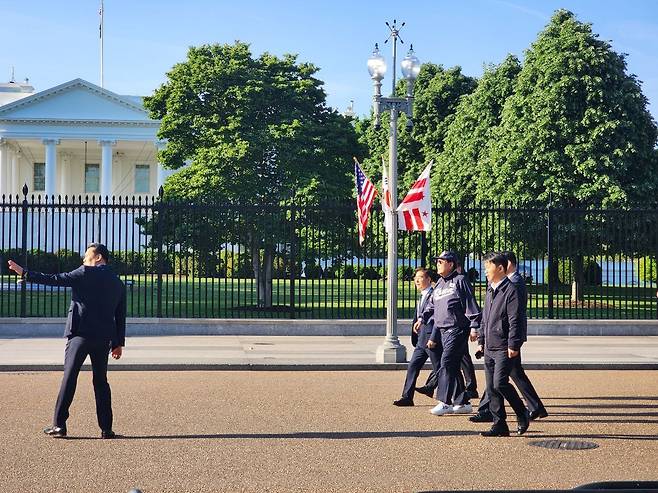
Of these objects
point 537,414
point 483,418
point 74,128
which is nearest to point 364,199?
point 483,418

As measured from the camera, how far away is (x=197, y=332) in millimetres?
22266

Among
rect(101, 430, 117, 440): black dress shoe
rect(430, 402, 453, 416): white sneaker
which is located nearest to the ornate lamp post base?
rect(430, 402, 453, 416): white sneaker

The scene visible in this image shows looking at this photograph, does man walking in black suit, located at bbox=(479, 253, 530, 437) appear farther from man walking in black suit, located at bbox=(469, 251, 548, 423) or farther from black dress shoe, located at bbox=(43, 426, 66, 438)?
black dress shoe, located at bbox=(43, 426, 66, 438)

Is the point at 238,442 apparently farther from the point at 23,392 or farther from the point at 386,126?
the point at 386,126

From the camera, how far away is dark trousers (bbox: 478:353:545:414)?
33.5ft

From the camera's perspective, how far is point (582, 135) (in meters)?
34.0

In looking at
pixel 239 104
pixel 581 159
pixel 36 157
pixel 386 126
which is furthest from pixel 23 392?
pixel 36 157

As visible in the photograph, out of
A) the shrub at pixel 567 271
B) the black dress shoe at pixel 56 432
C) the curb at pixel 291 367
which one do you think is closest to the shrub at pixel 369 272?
the shrub at pixel 567 271

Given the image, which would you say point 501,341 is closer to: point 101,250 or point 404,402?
point 404,402

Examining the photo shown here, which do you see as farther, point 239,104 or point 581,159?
point 581,159

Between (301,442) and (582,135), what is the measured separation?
87.5 ft

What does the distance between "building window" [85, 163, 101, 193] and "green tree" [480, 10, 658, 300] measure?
44.3 metres

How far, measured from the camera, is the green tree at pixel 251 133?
2923cm

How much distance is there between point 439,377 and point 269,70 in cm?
2078
